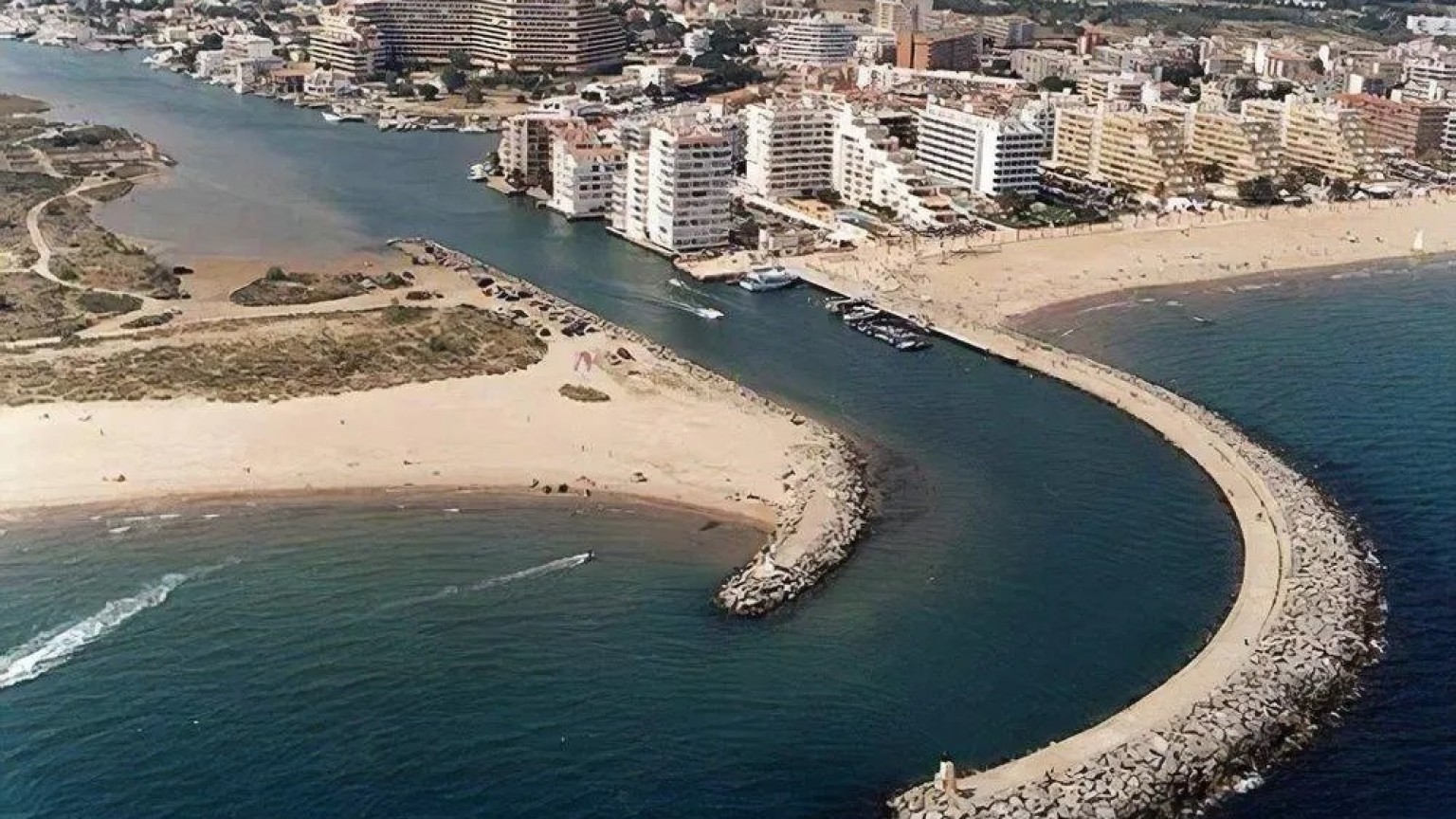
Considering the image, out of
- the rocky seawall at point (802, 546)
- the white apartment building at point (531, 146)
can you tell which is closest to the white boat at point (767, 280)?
the rocky seawall at point (802, 546)

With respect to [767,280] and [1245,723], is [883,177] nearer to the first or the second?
[767,280]

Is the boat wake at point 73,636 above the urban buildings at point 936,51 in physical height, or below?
below

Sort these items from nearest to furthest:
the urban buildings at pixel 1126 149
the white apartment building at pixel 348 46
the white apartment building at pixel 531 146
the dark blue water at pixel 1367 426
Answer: the dark blue water at pixel 1367 426
the white apartment building at pixel 531 146
the urban buildings at pixel 1126 149
the white apartment building at pixel 348 46

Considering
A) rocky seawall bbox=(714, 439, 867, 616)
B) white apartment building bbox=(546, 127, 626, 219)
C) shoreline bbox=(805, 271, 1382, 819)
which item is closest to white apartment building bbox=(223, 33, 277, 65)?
white apartment building bbox=(546, 127, 626, 219)

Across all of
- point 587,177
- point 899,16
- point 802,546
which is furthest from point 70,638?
point 899,16

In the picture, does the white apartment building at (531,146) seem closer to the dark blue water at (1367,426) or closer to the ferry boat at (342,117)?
the ferry boat at (342,117)

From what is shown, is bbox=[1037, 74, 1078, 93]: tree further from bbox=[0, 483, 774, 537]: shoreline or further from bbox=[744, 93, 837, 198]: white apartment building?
bbox=[0, 483, 774, 537]: shoreline
